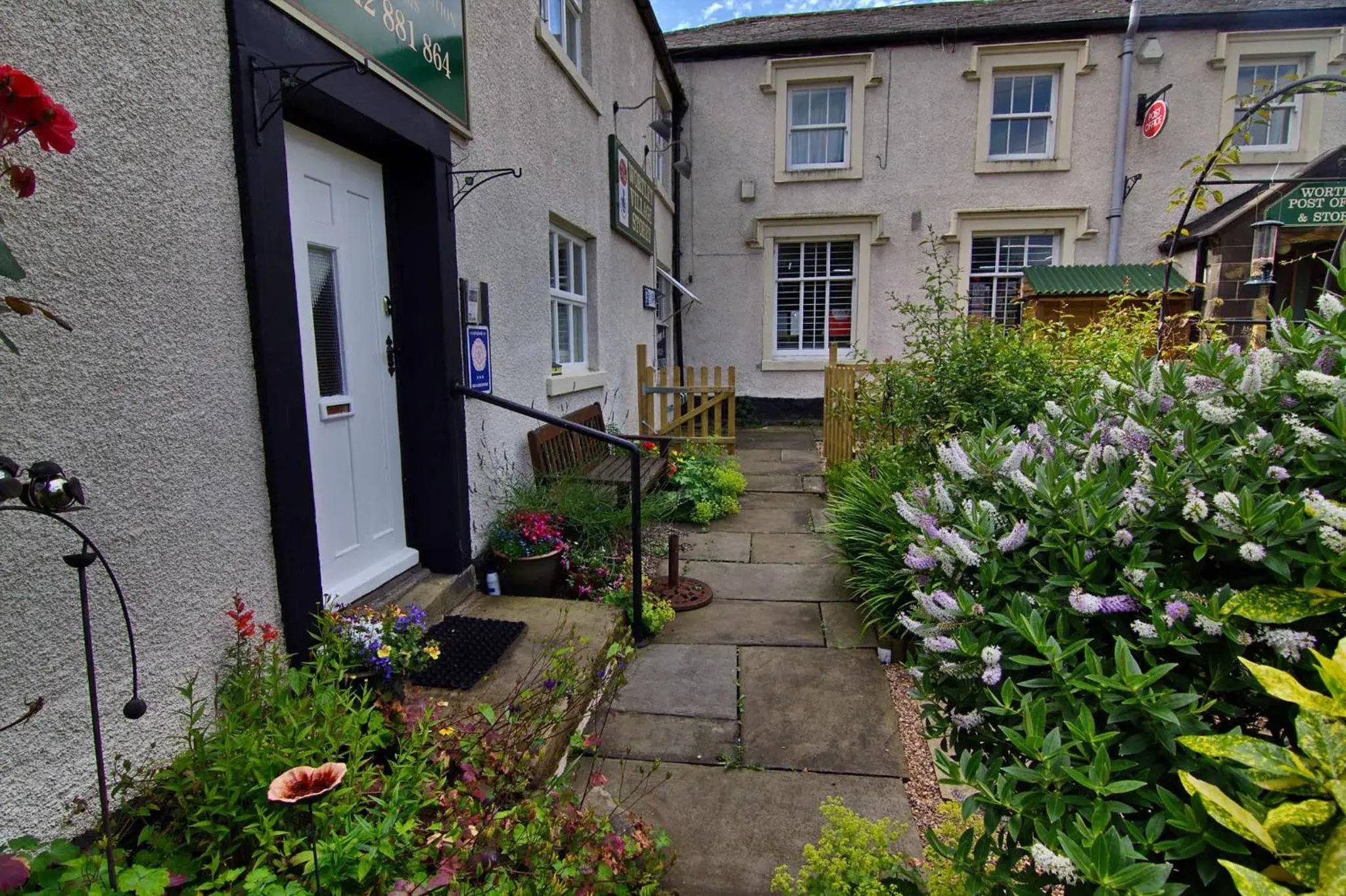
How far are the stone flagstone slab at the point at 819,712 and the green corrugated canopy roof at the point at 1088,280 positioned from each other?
7481 millimetres

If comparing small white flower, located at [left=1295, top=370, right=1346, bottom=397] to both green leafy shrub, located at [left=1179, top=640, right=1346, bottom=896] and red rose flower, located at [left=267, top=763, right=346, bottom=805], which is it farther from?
red rose flower, located at [left=267, top=763, right=346, bottom=805]

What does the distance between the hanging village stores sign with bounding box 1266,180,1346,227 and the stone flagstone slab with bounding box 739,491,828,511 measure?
198 inches

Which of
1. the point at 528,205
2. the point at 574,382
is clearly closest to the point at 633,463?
the point at 528,205

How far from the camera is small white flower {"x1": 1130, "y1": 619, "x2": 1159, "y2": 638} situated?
122 cm

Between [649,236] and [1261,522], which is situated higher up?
[649,236]

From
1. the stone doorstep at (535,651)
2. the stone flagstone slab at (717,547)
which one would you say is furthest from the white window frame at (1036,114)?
the stone doorstep at (535,651)

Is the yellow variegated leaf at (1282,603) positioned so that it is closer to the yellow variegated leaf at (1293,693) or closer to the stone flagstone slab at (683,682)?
the yellow variegated leaf at (1293,693)

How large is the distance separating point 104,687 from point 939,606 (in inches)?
82.2

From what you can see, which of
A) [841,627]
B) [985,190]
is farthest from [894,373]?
[985,190]

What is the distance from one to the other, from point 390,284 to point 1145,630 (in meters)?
3.44

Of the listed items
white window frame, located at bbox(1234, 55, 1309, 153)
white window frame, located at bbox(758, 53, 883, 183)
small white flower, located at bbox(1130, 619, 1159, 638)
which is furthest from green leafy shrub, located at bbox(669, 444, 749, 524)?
white window frame, located at bbox(1234, 55, 1309, 153)

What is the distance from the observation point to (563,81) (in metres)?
5.46

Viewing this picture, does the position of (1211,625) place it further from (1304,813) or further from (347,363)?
(347,363)

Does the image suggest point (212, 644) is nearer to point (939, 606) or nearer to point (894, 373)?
point (939, 606)
